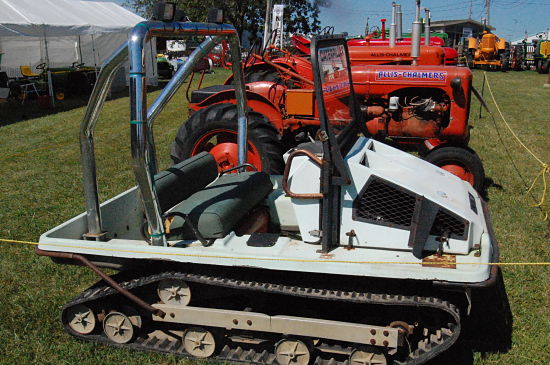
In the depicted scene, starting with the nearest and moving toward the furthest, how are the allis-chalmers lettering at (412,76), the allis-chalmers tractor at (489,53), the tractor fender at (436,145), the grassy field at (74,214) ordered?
1. the grassy field at (74,214)
2. the tractor fender at (436,145)
3. the allis-chalmers lettering at (412,76)
4. the allis-chalmers tractor at (489,53)

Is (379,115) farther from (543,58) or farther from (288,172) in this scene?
(543,58)

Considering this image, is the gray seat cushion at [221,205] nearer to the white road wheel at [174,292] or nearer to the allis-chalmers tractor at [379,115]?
the white road wheel at [174,292]

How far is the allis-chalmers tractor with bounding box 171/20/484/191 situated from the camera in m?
6.28

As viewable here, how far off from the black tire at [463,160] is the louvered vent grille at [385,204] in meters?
3.49

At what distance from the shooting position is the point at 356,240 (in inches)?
136

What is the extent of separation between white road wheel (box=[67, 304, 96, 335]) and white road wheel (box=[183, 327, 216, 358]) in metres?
0.66

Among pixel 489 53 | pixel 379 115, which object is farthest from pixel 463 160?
pixel 489 53

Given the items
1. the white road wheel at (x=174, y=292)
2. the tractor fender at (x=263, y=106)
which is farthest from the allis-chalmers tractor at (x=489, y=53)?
the white road wheel at (x=174, y=292)

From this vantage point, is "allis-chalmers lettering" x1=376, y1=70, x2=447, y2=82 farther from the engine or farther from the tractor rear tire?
the tractor rear tire

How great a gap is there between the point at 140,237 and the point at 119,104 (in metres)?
12.9

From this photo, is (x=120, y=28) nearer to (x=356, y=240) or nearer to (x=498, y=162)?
(x=498, y=162)

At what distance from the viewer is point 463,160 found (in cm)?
671

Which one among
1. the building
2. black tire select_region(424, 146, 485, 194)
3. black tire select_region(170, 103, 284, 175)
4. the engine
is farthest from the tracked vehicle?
the building

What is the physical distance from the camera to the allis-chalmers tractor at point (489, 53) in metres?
29.5
